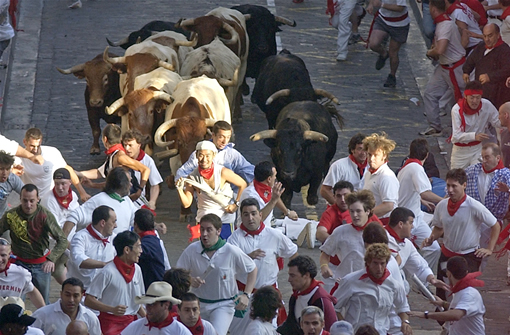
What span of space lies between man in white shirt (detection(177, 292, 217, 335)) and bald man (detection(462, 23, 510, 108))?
8.35 m

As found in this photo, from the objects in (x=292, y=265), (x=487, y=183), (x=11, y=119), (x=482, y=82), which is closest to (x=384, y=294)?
(x=292, y=265)

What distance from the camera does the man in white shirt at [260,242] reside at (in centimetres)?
1113

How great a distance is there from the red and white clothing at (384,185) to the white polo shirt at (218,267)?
2.48 m

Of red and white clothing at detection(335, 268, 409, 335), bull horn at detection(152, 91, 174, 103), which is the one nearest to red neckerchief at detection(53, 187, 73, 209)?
red and white clothing at detection(335, 268, 409, 335)

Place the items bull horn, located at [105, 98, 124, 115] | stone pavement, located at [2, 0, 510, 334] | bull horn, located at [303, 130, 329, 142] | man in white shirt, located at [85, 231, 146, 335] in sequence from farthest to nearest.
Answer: stone pavement, located at [2, 0, 510, 334]
bull horn, located at [105, 98, 124, 115]
bull horn, located at [303, 130, 329, 142]
man in white shirt, located at [85, 231, 146, 335]

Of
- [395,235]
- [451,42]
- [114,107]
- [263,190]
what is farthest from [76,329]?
[451,42]

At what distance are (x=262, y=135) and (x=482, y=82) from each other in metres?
3.28

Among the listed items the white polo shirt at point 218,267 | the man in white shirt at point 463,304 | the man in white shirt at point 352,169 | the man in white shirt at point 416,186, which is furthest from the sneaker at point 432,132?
the white polo shirt at point 218,267

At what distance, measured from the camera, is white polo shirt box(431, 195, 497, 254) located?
39.8 ft

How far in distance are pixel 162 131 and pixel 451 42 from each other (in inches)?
212

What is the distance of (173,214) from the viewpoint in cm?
1617

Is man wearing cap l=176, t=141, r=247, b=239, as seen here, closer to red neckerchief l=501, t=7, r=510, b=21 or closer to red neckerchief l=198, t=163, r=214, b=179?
red neckerchief l=198, t=163, r=214, b=179

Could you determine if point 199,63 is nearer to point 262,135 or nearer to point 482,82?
point 262,135

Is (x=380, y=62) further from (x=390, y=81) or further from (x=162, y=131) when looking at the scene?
(x=162, y=131)
